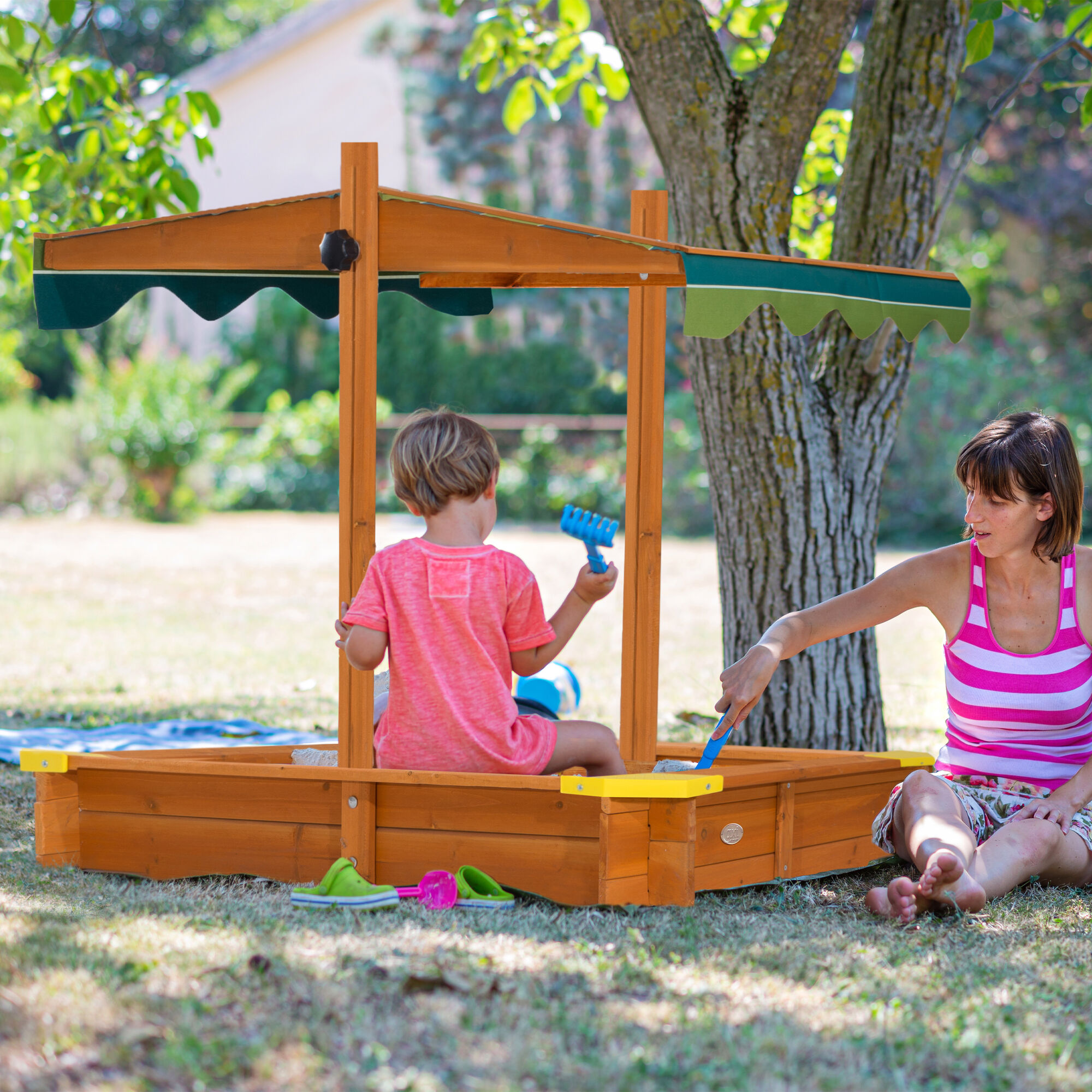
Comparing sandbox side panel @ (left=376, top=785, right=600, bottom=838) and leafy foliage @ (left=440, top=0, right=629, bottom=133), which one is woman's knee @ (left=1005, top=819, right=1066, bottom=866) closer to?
sandbox side panel @ (left=376, top=785, right=600, bottom=838)

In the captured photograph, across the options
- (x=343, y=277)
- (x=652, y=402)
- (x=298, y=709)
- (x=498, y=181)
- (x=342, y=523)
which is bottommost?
(x=298, y=709)

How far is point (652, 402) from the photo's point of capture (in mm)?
3857

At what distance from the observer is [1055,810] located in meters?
3.31

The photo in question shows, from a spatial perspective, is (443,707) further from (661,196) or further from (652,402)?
(661,196)

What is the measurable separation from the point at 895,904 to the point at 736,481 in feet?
6.93

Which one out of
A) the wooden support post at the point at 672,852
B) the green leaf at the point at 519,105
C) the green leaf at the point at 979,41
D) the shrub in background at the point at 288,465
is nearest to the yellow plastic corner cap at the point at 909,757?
the wooden support post at the point at 672,852

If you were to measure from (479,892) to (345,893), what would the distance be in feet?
1.08

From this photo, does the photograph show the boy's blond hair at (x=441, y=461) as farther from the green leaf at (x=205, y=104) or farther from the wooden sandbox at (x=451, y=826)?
the green leaf at (x=205, y=104)

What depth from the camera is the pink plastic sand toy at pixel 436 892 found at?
303cm

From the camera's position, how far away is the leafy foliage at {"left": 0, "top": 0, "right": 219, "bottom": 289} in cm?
574

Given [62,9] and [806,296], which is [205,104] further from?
[806,296]

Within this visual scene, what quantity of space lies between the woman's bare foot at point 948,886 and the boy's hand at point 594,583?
3.24 feet

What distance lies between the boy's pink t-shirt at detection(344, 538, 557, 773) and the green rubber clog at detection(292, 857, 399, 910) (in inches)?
13.8

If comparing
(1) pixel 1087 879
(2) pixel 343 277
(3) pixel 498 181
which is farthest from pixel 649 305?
(3) pixel 498 181
